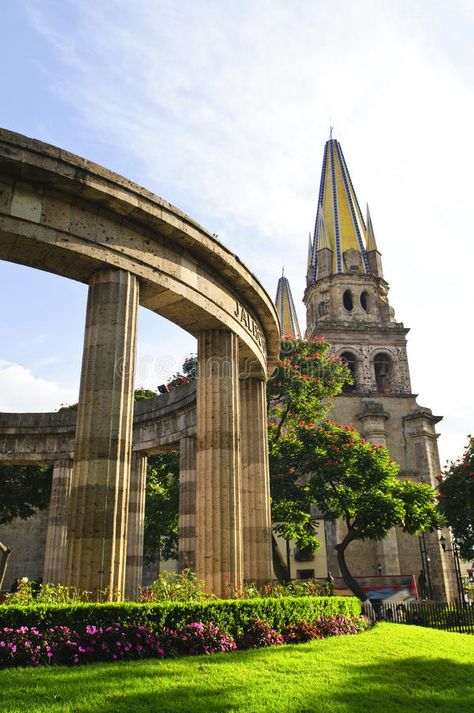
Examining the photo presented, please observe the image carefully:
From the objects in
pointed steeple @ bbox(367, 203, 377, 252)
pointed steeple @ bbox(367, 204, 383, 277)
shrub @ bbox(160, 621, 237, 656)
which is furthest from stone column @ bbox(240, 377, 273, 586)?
pointed steeple @ bbox(367, 203, 377, 252)

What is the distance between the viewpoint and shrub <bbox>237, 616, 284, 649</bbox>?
1059 centimetres

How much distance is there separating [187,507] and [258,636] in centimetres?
1126

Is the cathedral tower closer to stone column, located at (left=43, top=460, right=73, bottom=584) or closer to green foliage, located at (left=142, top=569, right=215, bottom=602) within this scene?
stone column, located at (left=43, top=460, right=73, bottom=584)

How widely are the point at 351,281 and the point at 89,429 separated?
4669 centimetres

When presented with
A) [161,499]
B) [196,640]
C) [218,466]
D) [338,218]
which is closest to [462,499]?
[161,499]

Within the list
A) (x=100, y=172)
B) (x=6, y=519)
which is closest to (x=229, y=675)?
(x=100, y=172)

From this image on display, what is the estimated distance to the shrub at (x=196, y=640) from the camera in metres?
9.54

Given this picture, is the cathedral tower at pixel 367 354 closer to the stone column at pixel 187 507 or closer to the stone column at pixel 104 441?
the stone column at pixel 187 507

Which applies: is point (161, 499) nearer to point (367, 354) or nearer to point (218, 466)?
point (218, 466)

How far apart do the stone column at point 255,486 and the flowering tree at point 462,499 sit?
59.3 feet

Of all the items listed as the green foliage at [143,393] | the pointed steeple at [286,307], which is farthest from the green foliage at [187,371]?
the pointed steeple at [286,307]

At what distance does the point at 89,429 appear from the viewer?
37.1 ft

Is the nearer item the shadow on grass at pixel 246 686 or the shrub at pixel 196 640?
the shadow on grass at pixel 246 686

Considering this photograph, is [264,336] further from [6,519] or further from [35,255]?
[6,519]
